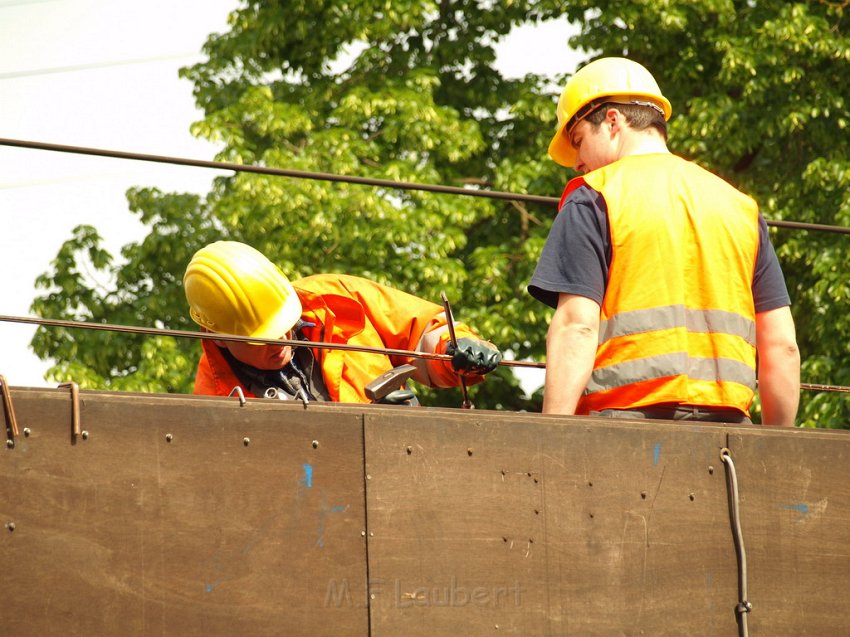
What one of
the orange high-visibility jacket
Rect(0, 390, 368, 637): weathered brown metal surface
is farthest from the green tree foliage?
Rect(0, 390, 368, 637): weathered brown metal surface

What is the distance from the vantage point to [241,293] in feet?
13.6

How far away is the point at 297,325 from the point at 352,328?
0.66 ft

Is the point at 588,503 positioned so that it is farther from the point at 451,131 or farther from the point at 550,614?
the point at 451,131

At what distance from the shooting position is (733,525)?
315cm

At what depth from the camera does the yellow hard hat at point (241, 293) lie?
13.6 feet

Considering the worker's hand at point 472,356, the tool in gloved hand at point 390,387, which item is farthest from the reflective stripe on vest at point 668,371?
the tool in gloved hand at point 390,387

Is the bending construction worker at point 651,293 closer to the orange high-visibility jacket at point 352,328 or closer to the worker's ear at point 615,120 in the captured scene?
the worker's ear at point 615,120

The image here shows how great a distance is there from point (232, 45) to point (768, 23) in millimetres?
→ 5460

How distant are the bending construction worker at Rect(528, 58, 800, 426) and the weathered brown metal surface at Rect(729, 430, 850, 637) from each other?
181 mm

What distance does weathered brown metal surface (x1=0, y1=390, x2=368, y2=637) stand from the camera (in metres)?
2.64

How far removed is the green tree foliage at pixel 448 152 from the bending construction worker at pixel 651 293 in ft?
24.8

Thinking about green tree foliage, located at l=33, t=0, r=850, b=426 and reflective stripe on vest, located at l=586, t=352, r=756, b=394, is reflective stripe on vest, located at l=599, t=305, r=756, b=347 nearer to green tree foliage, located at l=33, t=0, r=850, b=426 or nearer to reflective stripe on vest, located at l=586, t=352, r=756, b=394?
reflective stripe on vest, located at l=586, t=352, r=756, b=394

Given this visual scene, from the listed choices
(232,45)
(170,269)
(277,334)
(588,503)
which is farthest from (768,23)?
(588,503)

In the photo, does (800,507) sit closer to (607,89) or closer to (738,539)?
(738,539)
